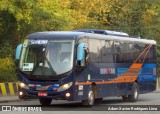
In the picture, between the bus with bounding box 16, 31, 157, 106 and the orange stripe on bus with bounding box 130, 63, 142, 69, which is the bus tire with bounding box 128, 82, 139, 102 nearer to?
the orange stripe on bus with bounding box 130, 63, 142, 69

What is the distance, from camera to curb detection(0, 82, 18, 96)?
28.0 metres

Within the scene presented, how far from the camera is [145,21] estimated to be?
52844mm

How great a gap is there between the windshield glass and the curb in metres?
7.83

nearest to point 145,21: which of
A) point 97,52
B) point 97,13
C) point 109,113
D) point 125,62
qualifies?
point 97,13

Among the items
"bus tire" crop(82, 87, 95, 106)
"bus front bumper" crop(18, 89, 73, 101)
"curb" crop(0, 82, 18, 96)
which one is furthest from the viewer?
"curb" crop(0, 82, 18, 96)

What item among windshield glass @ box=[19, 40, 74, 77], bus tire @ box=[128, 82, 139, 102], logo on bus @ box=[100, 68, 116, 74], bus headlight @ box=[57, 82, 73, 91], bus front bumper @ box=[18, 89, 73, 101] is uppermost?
windshield glass @ box=[19, 40, 74, 77]

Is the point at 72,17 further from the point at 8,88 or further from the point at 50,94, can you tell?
the point at 50,94

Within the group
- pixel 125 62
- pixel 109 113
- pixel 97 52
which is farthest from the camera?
pixel 125 62

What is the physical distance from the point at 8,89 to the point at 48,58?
9232mm

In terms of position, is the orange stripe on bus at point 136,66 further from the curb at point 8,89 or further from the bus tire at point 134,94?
the curb at point 8,89

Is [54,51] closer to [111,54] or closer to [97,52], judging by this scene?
[97,52]

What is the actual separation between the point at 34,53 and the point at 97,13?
25305 mm

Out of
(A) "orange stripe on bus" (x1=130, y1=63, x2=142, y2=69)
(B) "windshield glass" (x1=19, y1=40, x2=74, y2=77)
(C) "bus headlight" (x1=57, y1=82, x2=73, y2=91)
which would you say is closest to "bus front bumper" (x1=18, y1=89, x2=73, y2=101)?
(C) "bus headlight" (x1=57, y1=82, x2=73, y2=91)

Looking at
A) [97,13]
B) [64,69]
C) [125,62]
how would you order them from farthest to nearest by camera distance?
[97,13] < [125,62] < [64,69]
